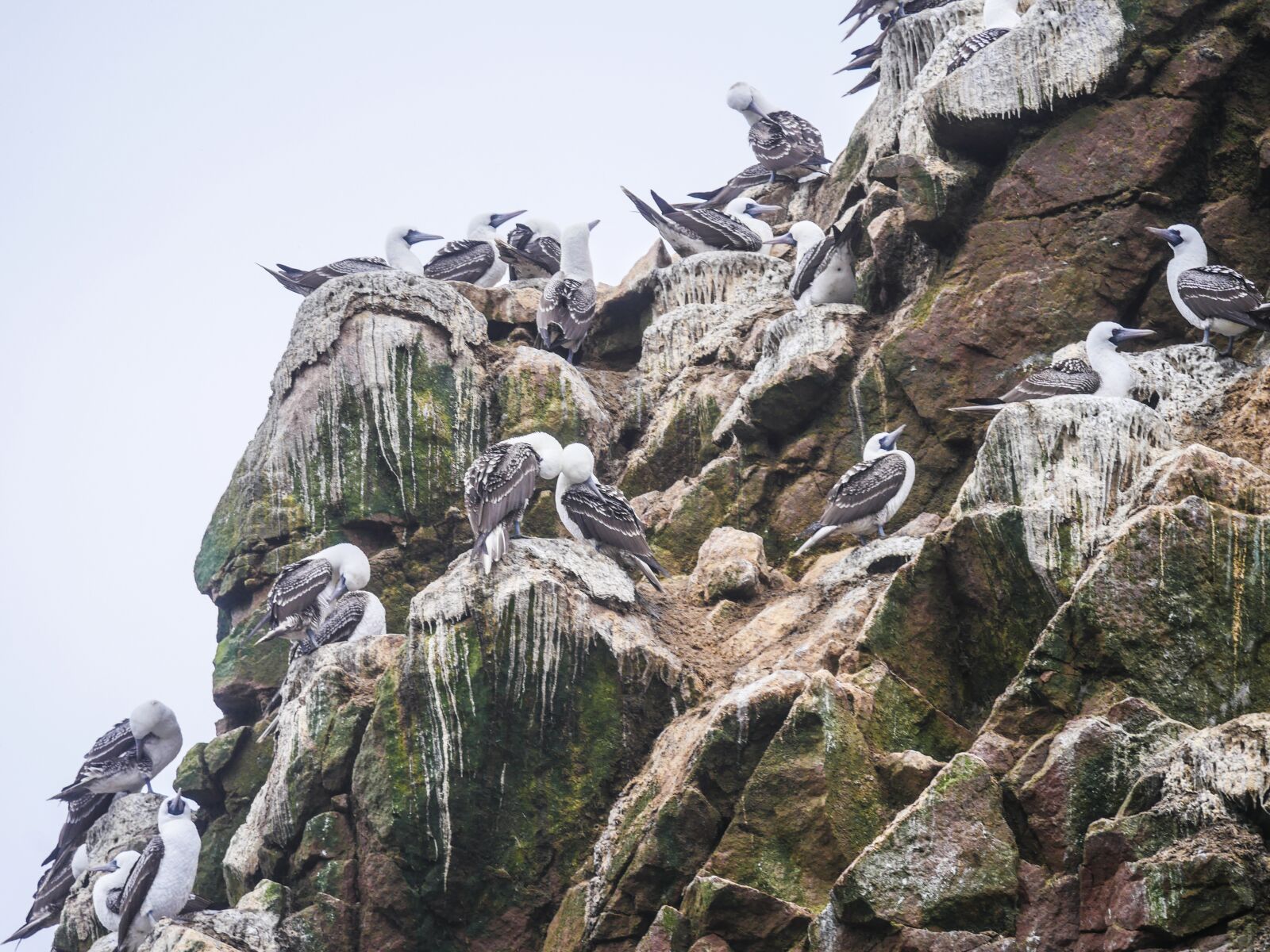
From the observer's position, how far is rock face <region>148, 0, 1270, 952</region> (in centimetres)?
803

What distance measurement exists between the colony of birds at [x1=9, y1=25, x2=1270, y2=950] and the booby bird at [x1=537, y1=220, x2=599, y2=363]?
0.07ft

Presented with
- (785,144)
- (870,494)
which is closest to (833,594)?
(870,494)

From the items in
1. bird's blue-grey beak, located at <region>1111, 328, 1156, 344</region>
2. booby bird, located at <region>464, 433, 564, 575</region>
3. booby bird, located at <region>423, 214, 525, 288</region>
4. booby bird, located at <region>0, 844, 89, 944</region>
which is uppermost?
booby bird, located at <region>423, 214, 525, 288</region>

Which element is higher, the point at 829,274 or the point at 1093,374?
the point at 829,274

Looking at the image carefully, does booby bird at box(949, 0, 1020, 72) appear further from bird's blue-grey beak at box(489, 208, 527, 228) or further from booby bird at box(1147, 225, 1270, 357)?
bird's blue-grey beak at box(489, 208, 527, 228)

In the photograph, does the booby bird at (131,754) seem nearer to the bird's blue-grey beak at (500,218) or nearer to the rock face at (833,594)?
the rock face at (833,594)

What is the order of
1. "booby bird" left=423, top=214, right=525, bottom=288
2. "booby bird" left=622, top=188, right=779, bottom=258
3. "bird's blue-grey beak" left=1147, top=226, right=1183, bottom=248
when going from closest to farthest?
"bird's blue-grey beak" left=1147, top=226, right=1183, bottom=248 < "booby bird" left=622, top=188, right=779, bottom=258 < "booby bird" left=423, top=214, right=525, bottom=288

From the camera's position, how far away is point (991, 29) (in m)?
15.4

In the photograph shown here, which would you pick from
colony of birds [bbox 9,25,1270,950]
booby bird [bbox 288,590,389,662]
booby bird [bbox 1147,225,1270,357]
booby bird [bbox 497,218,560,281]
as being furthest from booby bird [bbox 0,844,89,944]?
booby bird [bbox 1147,225,1270,357]

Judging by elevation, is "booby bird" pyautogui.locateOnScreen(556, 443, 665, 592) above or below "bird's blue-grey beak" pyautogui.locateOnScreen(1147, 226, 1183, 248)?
below

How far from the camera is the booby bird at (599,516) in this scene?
41.3 ft

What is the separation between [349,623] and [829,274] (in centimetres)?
604

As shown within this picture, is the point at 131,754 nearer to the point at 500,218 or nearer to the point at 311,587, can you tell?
the point at 311,587

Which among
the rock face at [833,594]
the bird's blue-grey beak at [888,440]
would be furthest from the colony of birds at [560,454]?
the rock face at [833,594]
